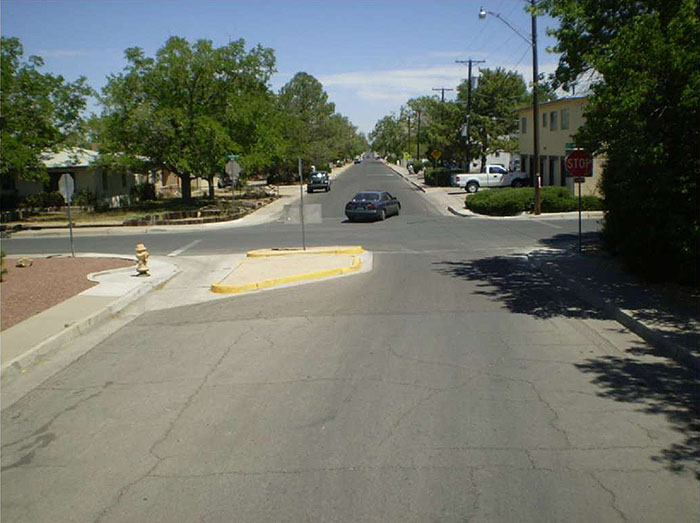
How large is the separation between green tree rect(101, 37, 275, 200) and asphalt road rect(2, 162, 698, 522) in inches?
1005

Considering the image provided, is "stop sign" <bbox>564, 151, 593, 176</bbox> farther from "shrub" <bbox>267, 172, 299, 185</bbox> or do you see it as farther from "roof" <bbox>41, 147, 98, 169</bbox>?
"shrub" <bbox>267, 172, 299, 185</bbox>

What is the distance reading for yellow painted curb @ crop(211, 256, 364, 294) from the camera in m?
15.1

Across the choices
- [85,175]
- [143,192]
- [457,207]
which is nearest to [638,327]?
[457,207]

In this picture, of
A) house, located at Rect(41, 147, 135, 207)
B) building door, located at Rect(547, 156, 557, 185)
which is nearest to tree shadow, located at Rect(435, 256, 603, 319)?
building door, located at Rect(547, 156, 557, 185)

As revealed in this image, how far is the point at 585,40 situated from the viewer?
14656 mm

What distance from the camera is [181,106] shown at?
3825 cm

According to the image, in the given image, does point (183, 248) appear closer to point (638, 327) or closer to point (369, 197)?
point (369, 197)

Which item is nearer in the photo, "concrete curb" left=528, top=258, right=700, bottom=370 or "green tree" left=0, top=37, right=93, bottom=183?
"concrete curb" left=528, top=258, right=700, bottom=370

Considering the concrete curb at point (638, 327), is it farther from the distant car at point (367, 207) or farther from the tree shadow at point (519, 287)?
the distant car at point (367, 207)

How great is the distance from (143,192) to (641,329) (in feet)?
138

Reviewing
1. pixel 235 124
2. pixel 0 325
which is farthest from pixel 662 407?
pixel 235 124

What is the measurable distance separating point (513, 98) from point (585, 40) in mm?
53926

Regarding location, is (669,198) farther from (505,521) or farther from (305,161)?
(305,161)

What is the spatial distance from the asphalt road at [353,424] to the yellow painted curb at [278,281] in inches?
94.9
